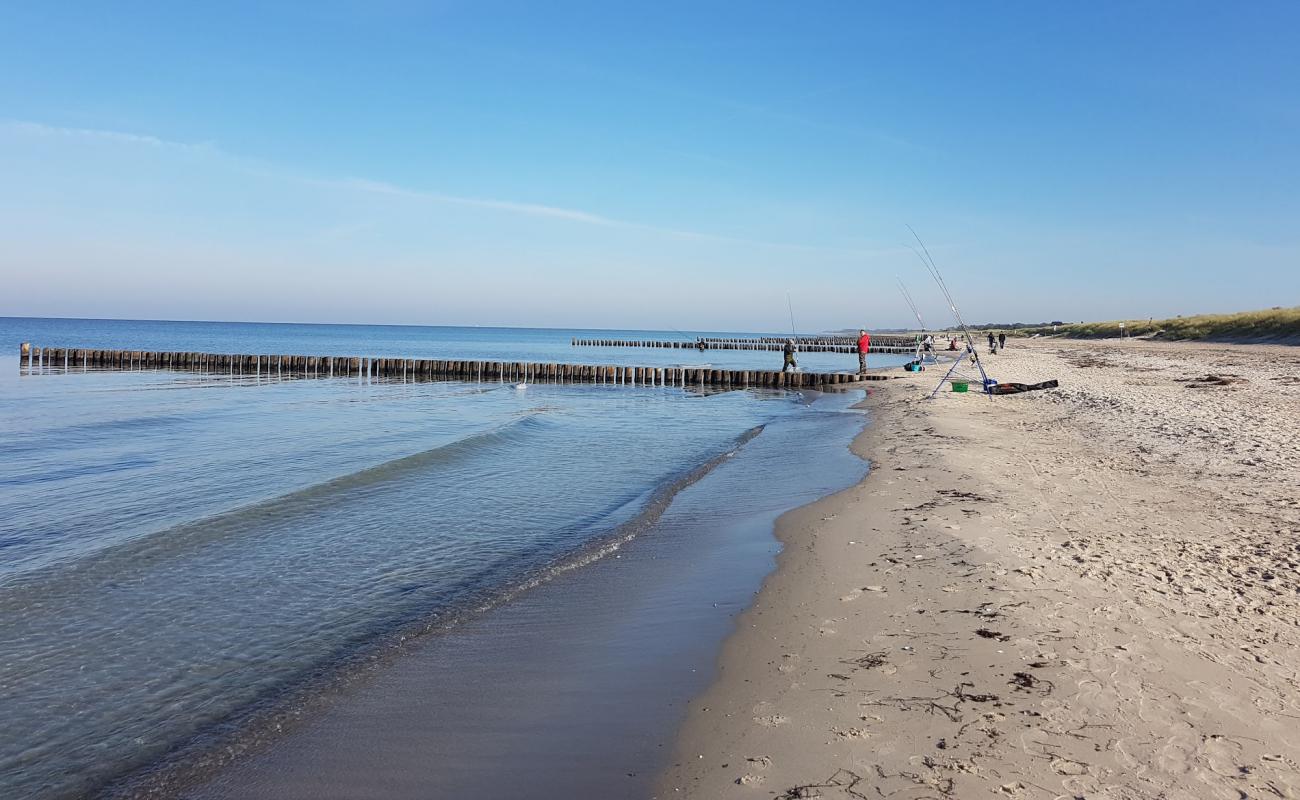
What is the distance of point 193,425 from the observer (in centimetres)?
1970

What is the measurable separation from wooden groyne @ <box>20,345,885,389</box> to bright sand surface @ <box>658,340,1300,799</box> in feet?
93.1

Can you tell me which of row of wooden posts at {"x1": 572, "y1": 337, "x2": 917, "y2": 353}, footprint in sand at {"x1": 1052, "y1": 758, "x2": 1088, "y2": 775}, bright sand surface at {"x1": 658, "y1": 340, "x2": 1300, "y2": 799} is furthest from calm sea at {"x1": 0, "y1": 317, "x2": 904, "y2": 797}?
row of wooden posts at {"x1": 572, "y1": 337, "x2": 917, "y2": 353}

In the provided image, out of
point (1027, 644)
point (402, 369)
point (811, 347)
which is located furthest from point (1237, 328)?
point (1027, 644)

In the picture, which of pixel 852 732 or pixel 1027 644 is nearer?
pixel 852 732

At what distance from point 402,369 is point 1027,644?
1716 inches

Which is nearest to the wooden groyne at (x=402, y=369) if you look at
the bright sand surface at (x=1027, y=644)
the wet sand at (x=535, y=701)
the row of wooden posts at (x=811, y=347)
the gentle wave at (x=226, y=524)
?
the gentle wave at (x=226, y=524)

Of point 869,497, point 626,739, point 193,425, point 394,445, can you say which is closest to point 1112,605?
point 626,739

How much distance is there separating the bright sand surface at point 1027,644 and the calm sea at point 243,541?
293 centimetres

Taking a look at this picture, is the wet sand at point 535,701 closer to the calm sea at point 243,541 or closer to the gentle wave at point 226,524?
the calm sea at point 243,541

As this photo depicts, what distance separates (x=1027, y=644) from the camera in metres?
4.83

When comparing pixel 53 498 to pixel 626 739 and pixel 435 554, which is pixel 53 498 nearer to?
pixel 435 554

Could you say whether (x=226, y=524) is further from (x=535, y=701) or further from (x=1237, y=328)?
(x=1237, y=328)

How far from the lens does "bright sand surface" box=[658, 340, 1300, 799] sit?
345cm

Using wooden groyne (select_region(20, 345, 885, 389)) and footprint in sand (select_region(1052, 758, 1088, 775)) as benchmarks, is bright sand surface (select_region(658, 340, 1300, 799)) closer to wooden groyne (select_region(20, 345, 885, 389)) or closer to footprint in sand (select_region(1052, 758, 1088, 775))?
footprint in sand (select_region(1052, 758, 1088, 775))
